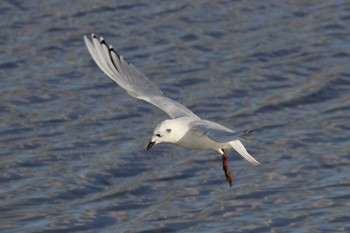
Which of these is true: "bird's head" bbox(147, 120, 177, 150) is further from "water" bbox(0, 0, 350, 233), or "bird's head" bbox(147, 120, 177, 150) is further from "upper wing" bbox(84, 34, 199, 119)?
"water" bbox(0, 0, 350, 233)

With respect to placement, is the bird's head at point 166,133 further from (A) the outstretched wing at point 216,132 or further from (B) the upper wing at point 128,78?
(B) the upper wing at point 128,78

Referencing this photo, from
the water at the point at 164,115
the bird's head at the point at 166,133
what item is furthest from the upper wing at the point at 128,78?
the water at the point at 164,115

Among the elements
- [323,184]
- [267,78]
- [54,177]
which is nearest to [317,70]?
[267,78]

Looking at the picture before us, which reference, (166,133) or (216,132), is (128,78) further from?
(216,132)

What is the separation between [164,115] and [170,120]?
4.33 m

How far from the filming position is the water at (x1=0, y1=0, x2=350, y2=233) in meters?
12.5

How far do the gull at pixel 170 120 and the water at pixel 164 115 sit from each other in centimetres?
133

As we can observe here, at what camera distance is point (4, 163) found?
539 inches

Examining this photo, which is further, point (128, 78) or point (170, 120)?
point (128, 78)

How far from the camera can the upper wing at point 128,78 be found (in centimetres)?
1167

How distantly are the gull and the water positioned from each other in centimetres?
133

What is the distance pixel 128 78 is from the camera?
12.0 meters

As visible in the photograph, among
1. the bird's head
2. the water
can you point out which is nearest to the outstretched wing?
the bird's head

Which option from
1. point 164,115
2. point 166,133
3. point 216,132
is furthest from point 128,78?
point 164,115
